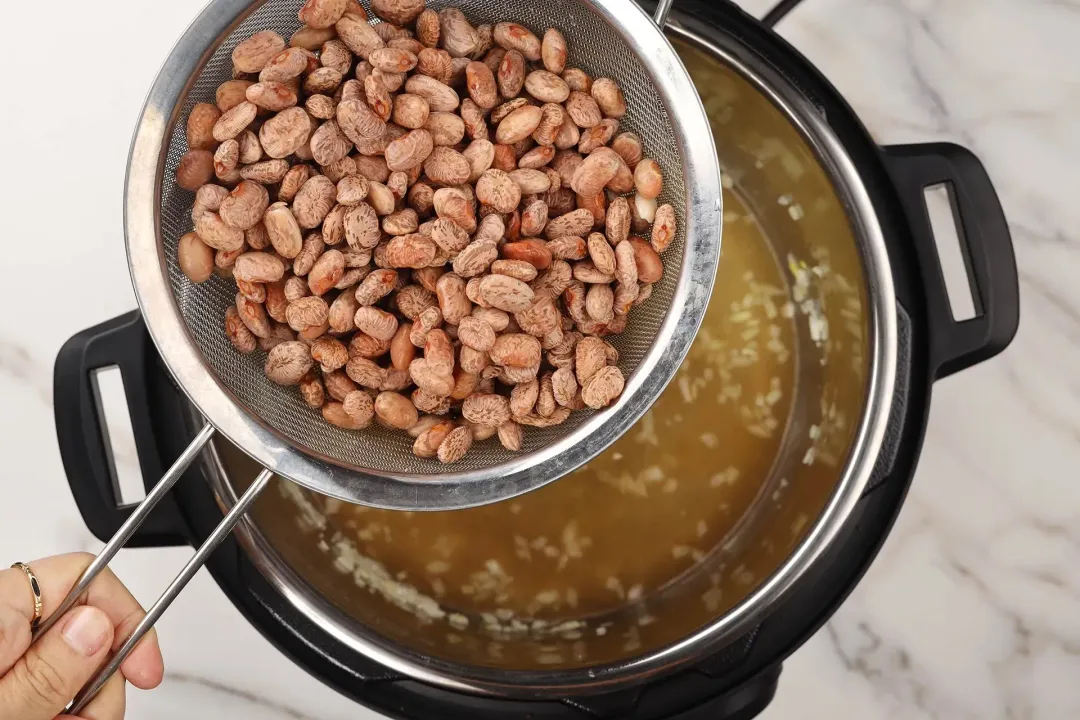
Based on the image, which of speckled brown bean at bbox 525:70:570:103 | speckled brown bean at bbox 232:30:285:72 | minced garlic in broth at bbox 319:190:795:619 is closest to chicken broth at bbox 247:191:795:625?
minced garlic in broth at bbox 319:190:795:619

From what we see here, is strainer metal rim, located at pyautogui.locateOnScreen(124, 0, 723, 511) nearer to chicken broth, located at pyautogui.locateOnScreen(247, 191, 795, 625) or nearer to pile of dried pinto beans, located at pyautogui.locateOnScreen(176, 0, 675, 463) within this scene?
pile of dried pinto beans, located at pyautogui.locateOnScreen(176, 0, 675, 463)

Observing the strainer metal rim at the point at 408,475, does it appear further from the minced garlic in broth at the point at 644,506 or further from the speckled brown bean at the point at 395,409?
the minced garlic in broth at the point at 644,506

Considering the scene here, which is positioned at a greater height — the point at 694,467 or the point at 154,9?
the point at 154,9

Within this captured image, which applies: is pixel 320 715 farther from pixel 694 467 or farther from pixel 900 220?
pixel 900 220

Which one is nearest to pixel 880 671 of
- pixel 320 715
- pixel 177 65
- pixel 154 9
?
pixel 320 715

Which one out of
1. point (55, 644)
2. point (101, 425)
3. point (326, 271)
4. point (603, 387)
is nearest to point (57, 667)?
point (55, 644)

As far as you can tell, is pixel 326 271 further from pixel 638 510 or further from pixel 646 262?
pixel 638 510

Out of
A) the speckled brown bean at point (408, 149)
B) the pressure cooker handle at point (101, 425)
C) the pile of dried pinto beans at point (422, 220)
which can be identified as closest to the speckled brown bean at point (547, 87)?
the pile of dried pinto beans at point (422, 220)
